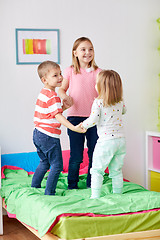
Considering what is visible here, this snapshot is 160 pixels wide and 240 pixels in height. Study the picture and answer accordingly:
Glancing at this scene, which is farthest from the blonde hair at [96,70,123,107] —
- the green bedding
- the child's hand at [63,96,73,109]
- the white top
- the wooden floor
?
the wooden floor

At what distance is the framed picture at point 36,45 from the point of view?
3453 mm

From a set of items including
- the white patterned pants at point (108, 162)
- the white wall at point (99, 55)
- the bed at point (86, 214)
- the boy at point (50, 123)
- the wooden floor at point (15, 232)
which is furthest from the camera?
the white wall at point (99, 55)

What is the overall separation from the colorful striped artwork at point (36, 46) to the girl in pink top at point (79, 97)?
2.31 ft

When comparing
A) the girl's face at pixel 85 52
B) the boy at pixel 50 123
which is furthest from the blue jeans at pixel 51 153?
the girl's face at pixel 85 52

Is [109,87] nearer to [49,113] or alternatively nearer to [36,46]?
[49,113]

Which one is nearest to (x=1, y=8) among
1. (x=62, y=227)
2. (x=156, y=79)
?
(x=156, y=79)

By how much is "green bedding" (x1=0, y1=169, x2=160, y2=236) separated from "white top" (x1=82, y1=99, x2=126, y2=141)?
37cm

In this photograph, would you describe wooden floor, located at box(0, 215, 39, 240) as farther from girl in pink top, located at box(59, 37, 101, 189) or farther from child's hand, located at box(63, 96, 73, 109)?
child's hand, located at box(63, 96, 73, 109)

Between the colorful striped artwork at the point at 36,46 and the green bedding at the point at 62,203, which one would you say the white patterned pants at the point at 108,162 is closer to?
the green bedding at the point at 62,203

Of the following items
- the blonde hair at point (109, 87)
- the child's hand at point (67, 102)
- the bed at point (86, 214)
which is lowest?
the bed at point (86, 214)

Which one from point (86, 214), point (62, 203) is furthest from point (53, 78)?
point (86, 214)

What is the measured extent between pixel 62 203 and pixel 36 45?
69.3 inches

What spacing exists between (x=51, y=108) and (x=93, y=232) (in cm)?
88

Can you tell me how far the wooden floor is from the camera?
2759 millimetres
